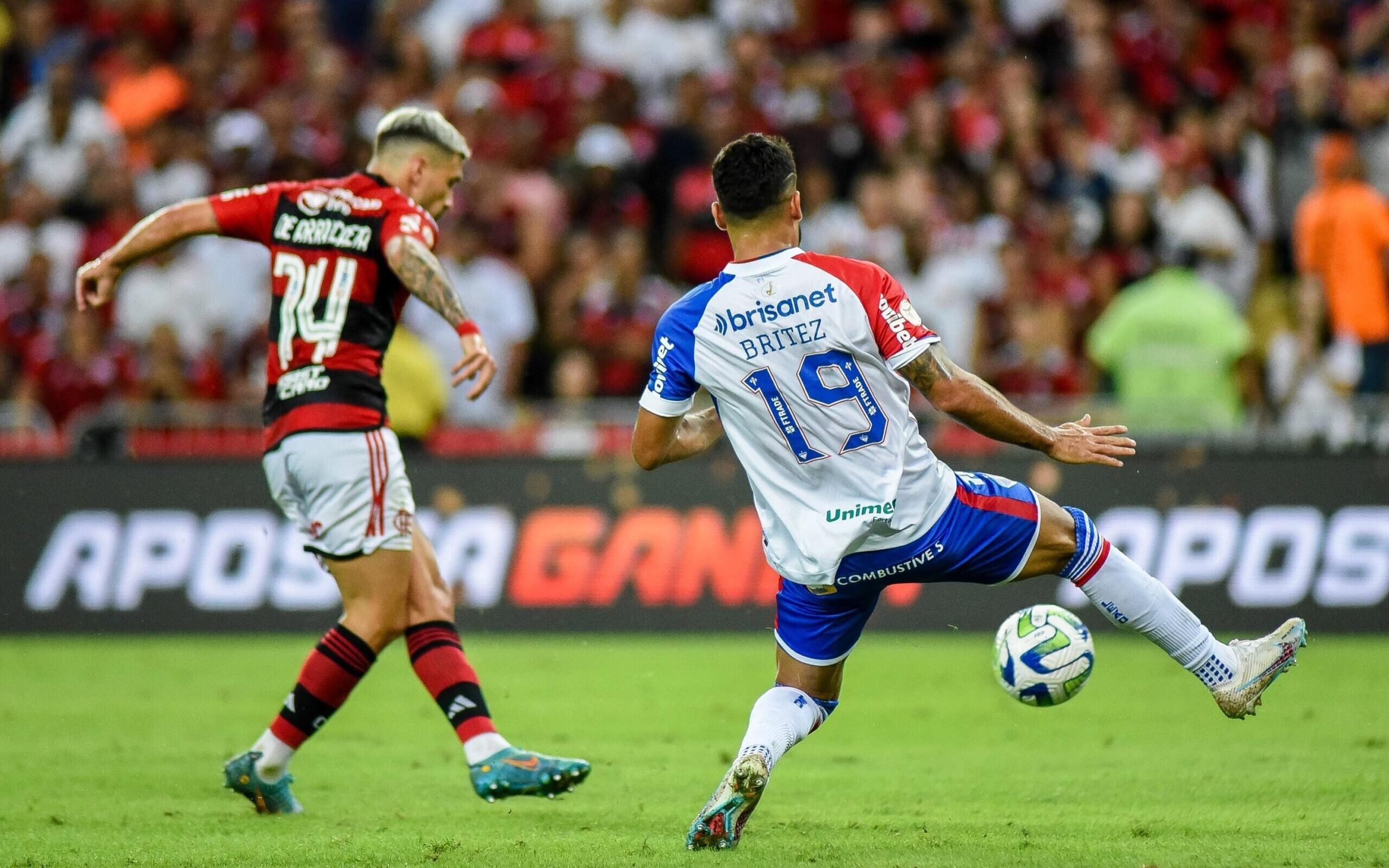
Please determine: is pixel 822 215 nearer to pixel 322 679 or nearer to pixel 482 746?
pixel 322 679

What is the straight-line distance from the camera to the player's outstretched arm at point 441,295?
246 inches

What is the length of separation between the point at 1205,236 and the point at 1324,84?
1867 millimetres

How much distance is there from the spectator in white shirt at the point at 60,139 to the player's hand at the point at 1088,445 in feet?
42.2

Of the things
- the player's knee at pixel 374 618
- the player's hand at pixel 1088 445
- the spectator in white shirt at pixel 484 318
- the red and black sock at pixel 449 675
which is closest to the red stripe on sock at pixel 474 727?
the red and black sock at pixel 449 675

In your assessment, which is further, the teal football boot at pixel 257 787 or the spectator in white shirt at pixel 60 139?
the spectator in white shirt at pixel 60 139

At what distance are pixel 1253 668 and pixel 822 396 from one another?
179 centimetres

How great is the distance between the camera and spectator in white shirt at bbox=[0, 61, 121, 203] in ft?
55.2

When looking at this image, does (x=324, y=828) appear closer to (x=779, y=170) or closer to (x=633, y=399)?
(x=779, y=170)

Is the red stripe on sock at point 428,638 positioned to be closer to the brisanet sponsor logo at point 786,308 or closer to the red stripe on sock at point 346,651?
the red stripe on sock at point 346,651

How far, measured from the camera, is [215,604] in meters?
13.0

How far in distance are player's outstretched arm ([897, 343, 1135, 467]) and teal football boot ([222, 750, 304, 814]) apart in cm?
294

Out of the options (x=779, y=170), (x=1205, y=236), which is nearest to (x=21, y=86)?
(x=1205, y=236)

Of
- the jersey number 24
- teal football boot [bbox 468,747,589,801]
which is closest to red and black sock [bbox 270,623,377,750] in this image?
teal football boot [bbox 468,747,589,801]

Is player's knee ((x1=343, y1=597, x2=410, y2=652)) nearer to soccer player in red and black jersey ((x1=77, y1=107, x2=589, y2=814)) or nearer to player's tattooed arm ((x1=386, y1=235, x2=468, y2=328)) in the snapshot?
soccer player in red and black jersey ((x1=77, y1=107, x2=589, y2=814))
